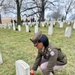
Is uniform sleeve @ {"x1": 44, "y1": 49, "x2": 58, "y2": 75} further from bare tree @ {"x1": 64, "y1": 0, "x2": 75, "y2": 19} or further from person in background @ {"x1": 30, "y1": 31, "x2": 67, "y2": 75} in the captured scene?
bare tree @ {"x1": 64, "y1": 0, "x2": 75, "y2": 19}

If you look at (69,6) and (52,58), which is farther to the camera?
(69,6)

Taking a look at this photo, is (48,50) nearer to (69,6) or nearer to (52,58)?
(52,58)

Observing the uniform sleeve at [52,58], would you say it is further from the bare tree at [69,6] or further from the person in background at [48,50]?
the bare tree at [69,6]

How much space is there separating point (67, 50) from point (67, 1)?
30.0 metres

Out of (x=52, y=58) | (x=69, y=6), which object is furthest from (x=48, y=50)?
(x=69, y=6)

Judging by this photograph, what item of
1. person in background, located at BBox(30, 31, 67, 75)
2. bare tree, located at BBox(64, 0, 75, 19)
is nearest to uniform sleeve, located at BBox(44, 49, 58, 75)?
person in background, located at BBox(30, 31, 67, 75)

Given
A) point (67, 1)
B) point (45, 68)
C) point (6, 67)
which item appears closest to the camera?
point (45, 68)

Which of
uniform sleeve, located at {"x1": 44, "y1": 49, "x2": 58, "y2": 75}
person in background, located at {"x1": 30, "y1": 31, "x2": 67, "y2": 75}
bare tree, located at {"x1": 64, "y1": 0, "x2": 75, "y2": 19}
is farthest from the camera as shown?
bare tree, located at {"x1": 64, "y1": 0, "x2": 75, "y2": 19}

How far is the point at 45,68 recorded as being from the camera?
9.34 feet

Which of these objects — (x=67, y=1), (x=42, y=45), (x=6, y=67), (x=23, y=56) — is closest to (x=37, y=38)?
(x=42, y=45)

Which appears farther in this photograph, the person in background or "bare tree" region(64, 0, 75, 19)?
"bare tree" region(64, 0, 75, 19)

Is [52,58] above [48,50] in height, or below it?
below

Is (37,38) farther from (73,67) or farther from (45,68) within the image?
(73,67)

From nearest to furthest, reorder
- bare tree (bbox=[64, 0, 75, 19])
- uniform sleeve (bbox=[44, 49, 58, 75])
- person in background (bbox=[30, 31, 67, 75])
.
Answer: person in background (bbox=[30, 31, 67, 75])
uniform sleeve (bbox=[44, 49, 58, 75])
bare tree (bbox=[64, 0, 75, 19])
